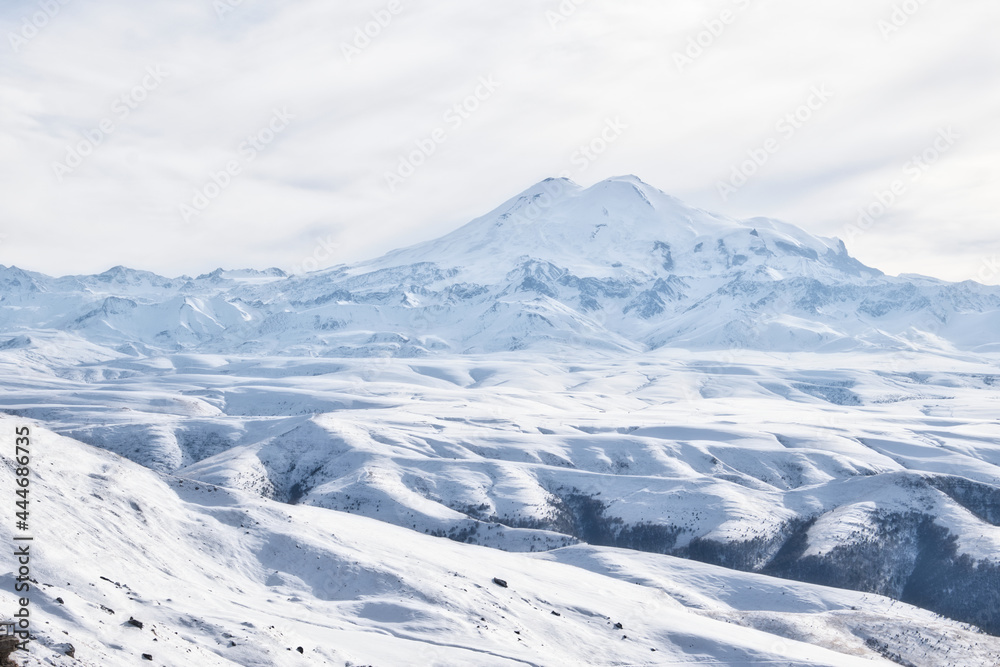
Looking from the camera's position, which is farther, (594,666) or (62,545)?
(594,666)

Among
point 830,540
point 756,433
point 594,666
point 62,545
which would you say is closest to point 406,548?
point 594,666

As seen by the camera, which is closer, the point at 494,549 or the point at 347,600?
the point at 347,600

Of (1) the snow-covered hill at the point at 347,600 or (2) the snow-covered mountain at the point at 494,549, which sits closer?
(1) the snow-covered hill at the point at 347,600

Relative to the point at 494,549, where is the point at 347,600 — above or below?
above

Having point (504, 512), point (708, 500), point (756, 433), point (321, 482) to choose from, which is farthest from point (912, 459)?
point (321, 482)

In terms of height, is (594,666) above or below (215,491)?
below

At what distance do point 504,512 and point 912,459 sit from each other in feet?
290

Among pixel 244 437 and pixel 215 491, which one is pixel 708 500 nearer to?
pixel 215 491

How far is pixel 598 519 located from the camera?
4742 inches

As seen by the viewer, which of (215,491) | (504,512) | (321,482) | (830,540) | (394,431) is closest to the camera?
(215,491)

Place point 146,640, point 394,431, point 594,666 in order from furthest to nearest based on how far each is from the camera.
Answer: point 394,431
point 594,666
point 146,640

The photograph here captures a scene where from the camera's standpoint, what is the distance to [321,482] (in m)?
129

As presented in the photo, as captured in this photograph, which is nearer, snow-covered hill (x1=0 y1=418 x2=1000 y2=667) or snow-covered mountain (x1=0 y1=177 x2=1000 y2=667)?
snow-covered hill (x1=0 y1=418 x2=1000 y2=667)

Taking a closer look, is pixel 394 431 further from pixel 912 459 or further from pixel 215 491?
pixel 912 459
